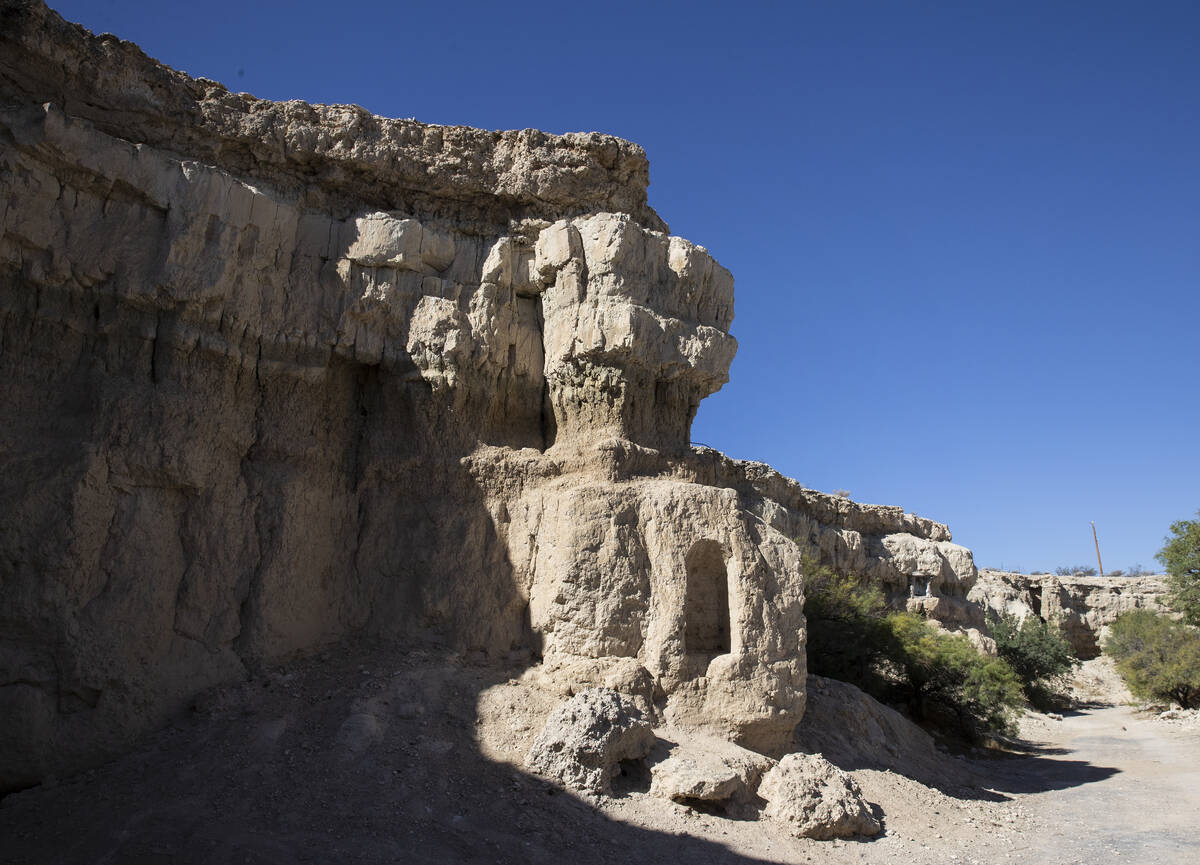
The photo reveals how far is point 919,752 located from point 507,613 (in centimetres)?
722

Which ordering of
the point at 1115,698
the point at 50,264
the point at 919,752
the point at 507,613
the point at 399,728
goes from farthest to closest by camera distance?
the point at 1115,698 < the point at 919,752 < the point at 507,613 < the point at 50,264 < the point at 399,728

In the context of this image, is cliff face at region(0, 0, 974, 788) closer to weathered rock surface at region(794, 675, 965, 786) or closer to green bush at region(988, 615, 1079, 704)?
weathered rock surface at region(794, 675, 965, 786)

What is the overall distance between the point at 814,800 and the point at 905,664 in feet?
33.5

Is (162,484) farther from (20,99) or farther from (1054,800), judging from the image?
(1054,800)

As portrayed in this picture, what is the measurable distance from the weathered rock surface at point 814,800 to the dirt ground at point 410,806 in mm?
201

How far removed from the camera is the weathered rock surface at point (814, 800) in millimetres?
9023

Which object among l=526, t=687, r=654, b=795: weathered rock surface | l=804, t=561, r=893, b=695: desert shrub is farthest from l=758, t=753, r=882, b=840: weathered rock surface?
l=804, t=561, r=893, b=695: desert shrub

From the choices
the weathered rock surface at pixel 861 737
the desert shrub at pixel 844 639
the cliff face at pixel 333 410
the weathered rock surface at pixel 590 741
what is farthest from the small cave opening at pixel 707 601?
the desert shrub at pixel 844 639

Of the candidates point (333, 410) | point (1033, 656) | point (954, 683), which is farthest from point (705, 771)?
point (1033, 656)

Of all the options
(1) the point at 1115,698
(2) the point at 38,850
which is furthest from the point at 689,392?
(1) the point at 1115,698

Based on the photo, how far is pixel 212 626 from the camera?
10.0m

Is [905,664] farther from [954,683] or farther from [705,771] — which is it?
[705,771]

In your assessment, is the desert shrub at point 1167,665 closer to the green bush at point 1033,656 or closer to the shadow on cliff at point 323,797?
the green bush at point 1033,656

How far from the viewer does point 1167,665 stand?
78.4 feet
